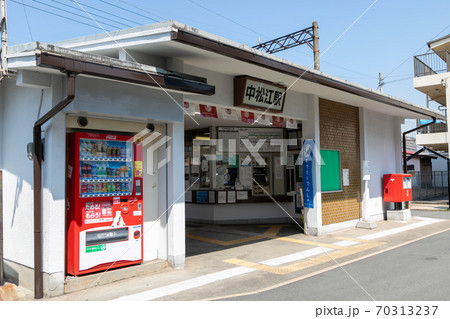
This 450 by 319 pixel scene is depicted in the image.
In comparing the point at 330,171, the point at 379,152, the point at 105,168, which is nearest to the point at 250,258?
the point at 105,168

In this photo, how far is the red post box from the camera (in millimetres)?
13414

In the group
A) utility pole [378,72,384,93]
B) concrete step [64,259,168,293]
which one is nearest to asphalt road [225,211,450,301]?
concrete step [64,259,168,293]

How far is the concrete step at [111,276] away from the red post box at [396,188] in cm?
951

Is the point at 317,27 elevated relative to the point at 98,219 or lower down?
elevated

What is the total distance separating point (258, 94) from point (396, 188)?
24.5ft

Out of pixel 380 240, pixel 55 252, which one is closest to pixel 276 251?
pixel 380 240

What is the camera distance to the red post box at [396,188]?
44.0ft

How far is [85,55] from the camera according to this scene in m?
5.52

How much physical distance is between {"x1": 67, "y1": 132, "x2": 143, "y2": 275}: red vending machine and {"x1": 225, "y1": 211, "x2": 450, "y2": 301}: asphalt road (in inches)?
97.6

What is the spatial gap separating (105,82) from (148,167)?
74.4 inches

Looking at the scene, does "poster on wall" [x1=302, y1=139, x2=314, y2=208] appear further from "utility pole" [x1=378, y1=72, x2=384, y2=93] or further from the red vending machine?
"utility pole" [x1=378, y1=72, x2=384, y2=93]

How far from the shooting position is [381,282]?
19.7 feet

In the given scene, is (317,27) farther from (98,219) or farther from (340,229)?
(98,219)

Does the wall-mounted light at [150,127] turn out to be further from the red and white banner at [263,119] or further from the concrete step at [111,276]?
the red and white banner at [263,119]
